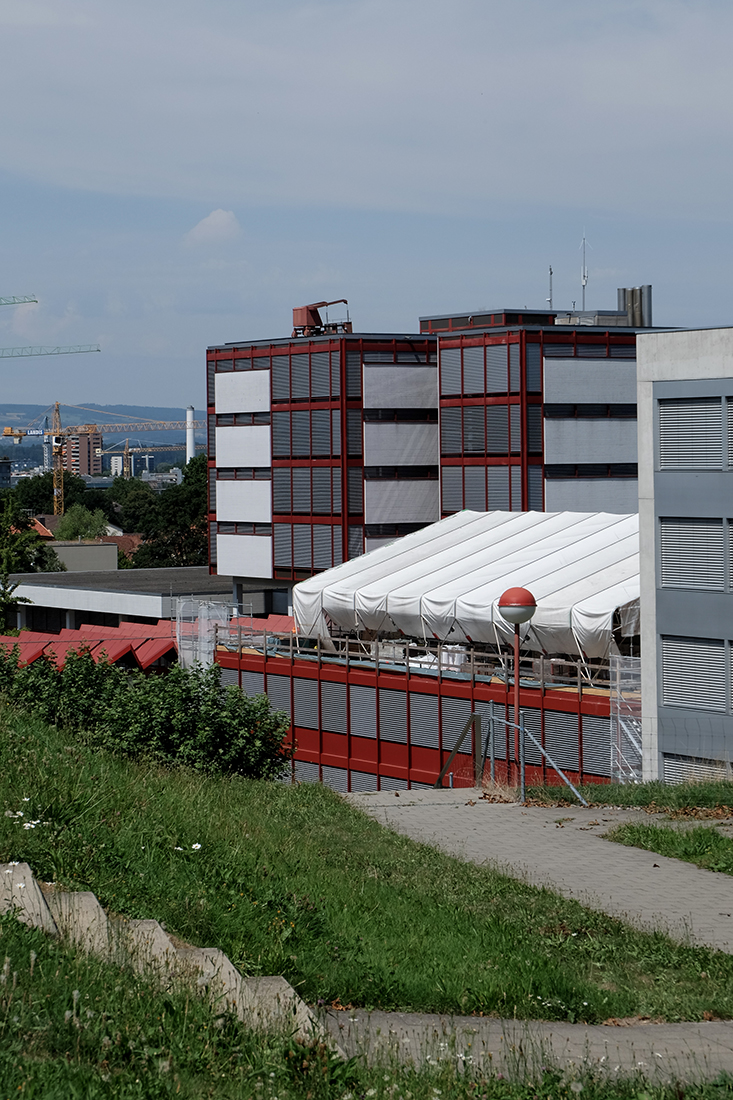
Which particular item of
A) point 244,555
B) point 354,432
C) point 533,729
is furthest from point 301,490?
point 533,729

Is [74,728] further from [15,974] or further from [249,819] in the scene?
[15,974]

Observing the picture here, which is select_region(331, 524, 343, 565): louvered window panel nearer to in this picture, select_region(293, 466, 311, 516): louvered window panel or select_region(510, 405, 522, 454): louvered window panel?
select_region(293, 466, 311, 516): louvered window panel

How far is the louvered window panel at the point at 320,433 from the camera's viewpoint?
4822cm

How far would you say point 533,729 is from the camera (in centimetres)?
2647

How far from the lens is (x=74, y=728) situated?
2128 cm

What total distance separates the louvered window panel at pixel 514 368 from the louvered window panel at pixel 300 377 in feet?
27.9

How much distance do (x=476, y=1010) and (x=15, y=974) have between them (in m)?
2.90

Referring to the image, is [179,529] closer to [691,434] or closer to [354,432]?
[354,432]

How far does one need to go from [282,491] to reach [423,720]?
22.4 meters

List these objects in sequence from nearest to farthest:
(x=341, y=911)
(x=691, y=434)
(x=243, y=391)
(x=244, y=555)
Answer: (x=341, y=911) < (x=691, y=434) < (x=243, y=391) < (x=244, y=555)

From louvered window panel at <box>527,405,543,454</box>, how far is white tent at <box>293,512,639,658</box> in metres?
7.71

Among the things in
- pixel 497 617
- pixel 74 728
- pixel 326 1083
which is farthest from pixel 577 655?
pixel 326 1083

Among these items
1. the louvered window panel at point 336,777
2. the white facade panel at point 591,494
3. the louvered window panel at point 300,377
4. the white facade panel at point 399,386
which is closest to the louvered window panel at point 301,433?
the louvered window panel at point 300,377

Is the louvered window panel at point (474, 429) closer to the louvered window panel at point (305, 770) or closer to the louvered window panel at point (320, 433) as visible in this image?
the louvered window panel at point (320, 433)
